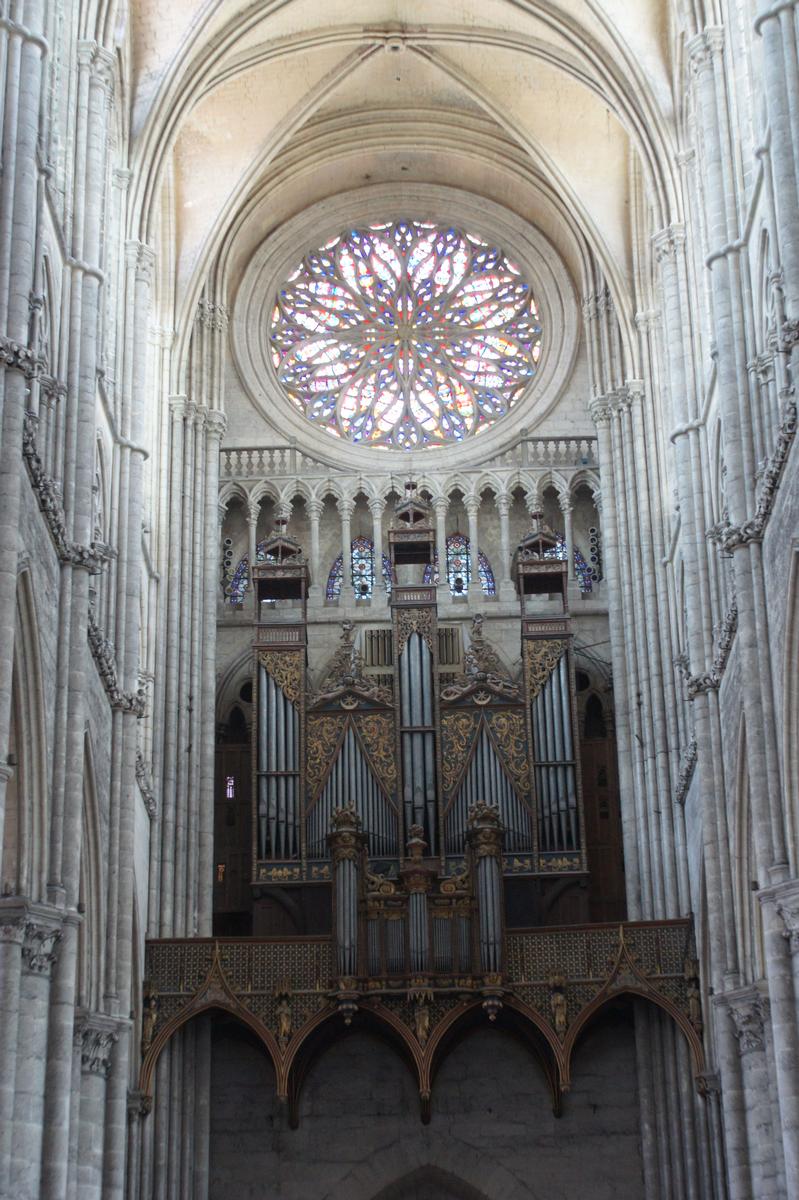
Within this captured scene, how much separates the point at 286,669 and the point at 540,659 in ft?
13.5

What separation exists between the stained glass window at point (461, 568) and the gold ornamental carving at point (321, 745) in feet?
12.7

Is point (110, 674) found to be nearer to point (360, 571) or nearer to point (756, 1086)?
point (756, 1086)

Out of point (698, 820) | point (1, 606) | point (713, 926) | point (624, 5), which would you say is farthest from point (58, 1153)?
point (624, 5)

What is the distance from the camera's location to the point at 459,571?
36031 mm

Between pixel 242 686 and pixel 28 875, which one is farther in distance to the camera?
pixel 242 686

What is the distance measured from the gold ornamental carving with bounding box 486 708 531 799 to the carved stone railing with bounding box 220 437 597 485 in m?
5.56

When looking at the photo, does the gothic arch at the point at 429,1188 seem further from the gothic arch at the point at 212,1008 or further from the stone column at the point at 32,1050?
the stone column at the point at 32,1050

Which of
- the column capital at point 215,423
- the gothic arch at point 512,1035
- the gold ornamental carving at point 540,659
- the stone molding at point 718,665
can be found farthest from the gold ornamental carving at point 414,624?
the stone molding at point 718,665

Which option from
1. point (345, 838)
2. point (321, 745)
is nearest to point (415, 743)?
point (321, 745)

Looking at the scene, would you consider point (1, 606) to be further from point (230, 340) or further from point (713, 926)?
point (230, 340)

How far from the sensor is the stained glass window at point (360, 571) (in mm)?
35906

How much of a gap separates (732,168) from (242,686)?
13352 millimetres

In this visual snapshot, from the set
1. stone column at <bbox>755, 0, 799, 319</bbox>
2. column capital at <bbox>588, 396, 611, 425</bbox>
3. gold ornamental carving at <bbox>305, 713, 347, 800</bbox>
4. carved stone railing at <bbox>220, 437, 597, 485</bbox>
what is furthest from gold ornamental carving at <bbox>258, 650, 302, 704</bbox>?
stone column at <bbox>755, 0, 799, 319</bbox>

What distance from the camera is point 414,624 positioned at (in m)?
33.5
